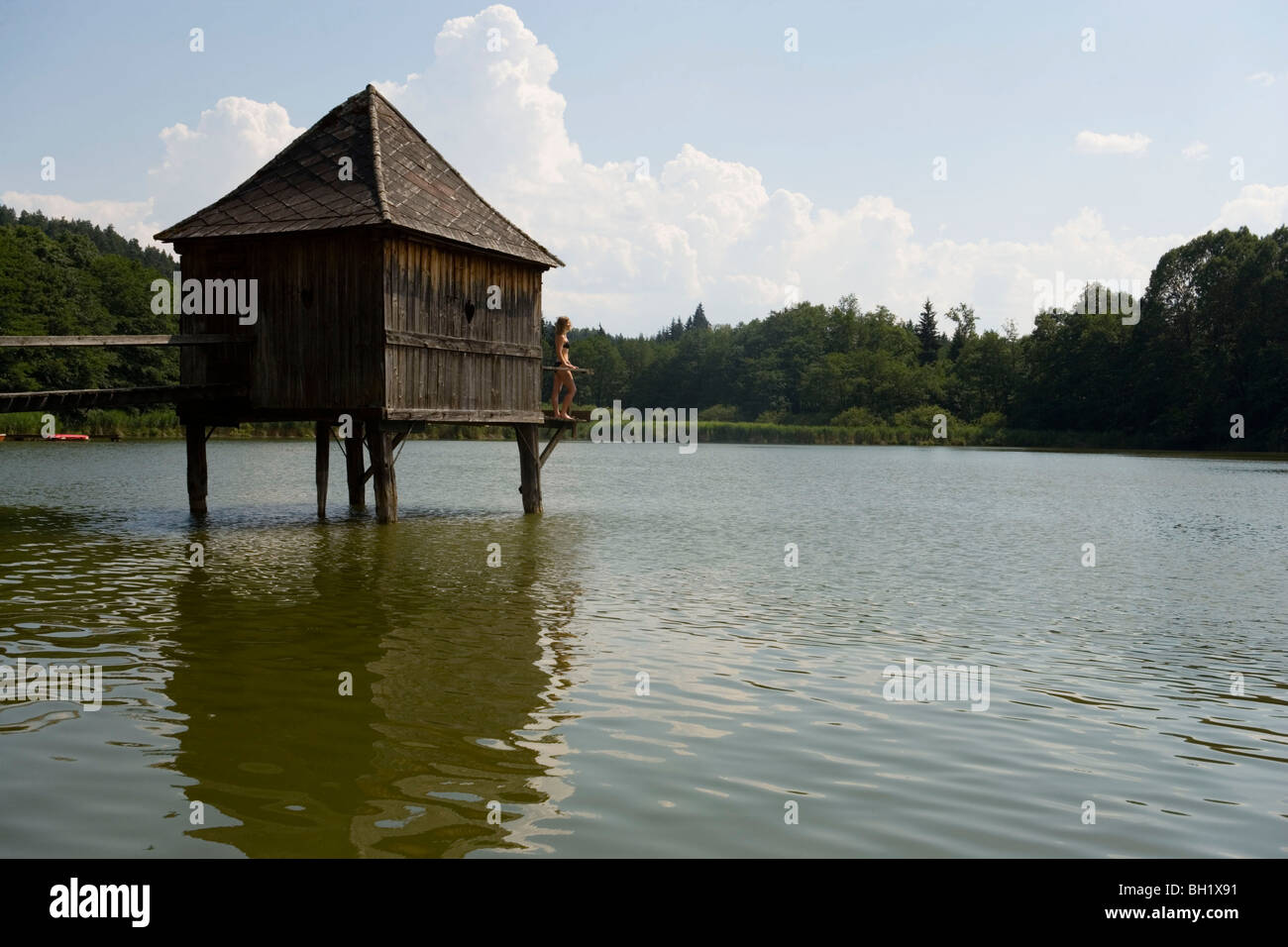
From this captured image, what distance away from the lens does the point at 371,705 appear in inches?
345

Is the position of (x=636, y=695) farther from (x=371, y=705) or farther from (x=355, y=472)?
(x=355, y=472)

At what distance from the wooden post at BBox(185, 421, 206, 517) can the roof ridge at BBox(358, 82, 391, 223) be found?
273 inches

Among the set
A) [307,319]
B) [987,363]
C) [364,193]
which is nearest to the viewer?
[307,319]

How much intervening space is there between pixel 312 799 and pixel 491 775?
1.09 m

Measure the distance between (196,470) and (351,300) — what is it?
6761 mm

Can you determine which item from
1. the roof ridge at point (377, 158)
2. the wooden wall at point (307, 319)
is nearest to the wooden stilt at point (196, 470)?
the wooden wall at point (307, 319)

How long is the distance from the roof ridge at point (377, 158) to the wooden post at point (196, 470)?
6.94m

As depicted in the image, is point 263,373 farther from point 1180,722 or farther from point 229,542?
point 1180,722

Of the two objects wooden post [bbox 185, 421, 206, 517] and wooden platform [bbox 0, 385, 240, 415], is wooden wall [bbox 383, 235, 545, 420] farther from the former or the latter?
wooden post [bbox 185, 421, 206, 517]

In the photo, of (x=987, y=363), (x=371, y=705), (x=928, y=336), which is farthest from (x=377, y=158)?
(x=928, y=336)

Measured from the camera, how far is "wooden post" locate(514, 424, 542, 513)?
89.9 ft

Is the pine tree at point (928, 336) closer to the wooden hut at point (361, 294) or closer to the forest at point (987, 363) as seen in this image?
the forest at point (987, 363)

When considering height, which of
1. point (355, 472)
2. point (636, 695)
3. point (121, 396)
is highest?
point (121, 396)

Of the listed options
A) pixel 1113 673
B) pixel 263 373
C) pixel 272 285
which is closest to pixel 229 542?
pixel 263 373
